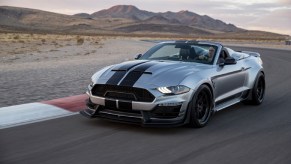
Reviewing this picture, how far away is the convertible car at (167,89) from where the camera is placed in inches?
265

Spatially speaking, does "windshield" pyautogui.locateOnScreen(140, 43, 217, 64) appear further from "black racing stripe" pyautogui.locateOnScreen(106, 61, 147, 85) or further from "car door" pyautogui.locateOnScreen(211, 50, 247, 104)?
"black racing stripe" pyautogui.locateOnScreen(106, 61, 147, 85)

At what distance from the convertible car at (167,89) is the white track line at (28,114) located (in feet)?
3.16

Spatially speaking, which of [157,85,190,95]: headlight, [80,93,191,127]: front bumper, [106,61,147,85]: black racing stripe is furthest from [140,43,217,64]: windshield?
[80,93,191,127]: front bumper

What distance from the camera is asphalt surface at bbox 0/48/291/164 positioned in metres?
5.51

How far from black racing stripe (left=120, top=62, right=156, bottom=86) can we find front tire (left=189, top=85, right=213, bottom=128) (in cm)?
92

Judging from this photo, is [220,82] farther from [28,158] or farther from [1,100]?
[1,100]

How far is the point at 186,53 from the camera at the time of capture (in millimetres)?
8242

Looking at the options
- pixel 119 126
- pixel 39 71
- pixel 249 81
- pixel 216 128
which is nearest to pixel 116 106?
pixel 119 126

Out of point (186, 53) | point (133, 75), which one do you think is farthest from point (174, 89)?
point (186, 53)

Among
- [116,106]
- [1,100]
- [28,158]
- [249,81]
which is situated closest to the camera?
[28,158]

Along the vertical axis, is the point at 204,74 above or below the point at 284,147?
above

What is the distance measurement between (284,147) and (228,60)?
2.38m

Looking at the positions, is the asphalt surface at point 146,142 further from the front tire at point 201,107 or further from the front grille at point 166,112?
the front grille at point 166,112

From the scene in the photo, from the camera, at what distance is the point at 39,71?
55.6 feet
